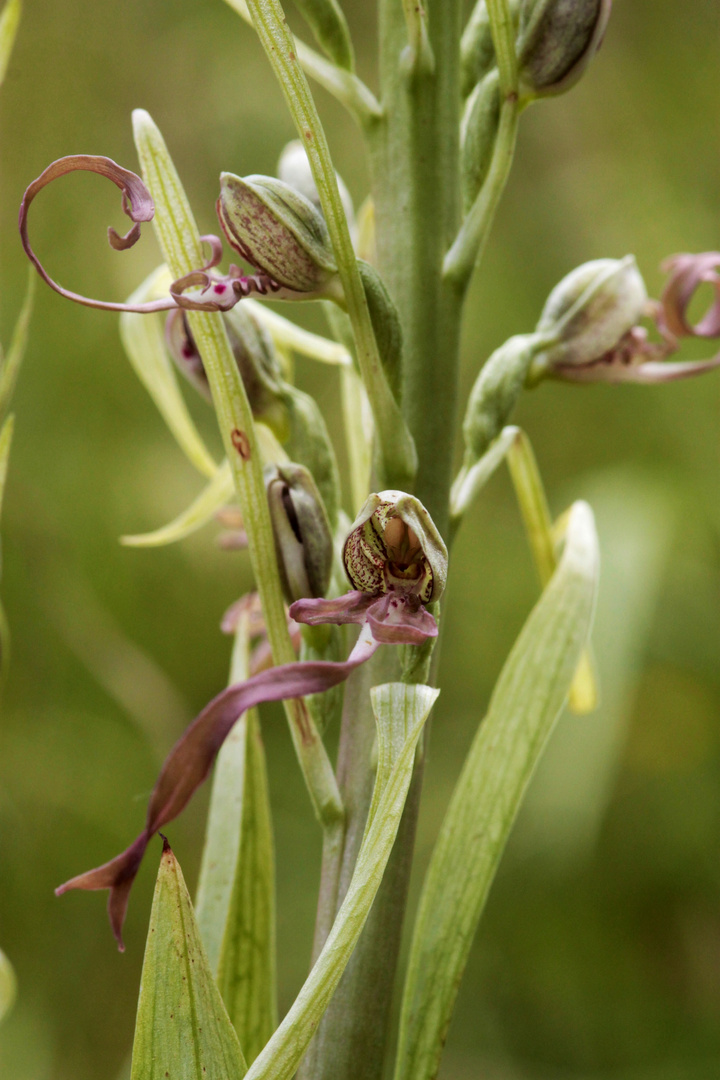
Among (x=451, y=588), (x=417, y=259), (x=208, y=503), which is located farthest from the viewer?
(x=451, y=588)

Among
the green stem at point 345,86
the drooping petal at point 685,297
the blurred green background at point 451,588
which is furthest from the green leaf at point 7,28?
the blurred green background at point 451,588

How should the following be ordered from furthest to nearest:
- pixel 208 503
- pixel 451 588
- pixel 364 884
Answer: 1. pixel 451 588
2. pixel 208 503
3. pixel 364 884

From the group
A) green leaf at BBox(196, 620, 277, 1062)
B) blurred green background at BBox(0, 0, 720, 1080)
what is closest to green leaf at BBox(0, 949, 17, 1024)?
green leaf at BBox(196, 620, 277, 1062)

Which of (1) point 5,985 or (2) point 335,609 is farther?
(1) point 5,985

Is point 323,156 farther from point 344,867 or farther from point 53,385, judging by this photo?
point 53,385

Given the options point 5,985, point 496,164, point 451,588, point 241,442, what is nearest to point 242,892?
point 5,985

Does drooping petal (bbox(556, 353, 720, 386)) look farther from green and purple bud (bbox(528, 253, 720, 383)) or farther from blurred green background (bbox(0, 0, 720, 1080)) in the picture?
blurred green background (bbox(0, 0, 720, 1080))

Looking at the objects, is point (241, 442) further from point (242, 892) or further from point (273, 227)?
point (242, 892)
